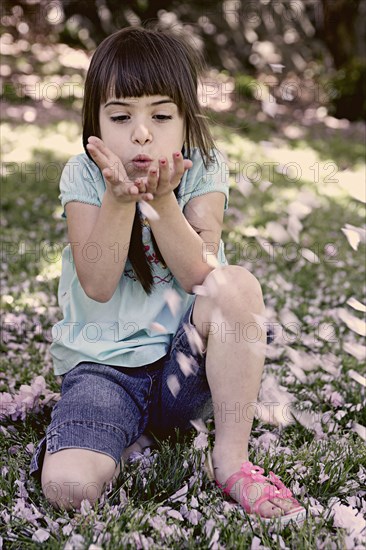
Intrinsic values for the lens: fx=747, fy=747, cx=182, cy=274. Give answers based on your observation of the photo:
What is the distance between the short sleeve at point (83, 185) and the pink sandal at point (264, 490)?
2.41 ft

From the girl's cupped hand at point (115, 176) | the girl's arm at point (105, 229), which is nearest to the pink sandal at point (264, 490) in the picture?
the girl's arm at point (105, 229)

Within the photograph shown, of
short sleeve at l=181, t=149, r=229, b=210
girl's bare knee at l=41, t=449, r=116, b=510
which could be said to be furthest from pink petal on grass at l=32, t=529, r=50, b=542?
short sleeve at l=181, t=149, r=229, b=210

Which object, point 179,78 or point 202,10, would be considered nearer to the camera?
point 179,78

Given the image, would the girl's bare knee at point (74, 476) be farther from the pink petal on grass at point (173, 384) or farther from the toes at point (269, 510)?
the toes at point (269, 510)

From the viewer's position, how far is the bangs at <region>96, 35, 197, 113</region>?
73.7 inches

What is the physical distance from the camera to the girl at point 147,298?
1.73m

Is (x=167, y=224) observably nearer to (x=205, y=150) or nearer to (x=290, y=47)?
(x=205, y=150)

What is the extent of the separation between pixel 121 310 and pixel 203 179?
1.41ft

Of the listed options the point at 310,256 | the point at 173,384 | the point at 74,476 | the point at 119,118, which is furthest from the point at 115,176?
the point at 310,256

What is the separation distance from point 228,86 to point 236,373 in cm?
886

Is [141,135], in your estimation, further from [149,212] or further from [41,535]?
[41,535]

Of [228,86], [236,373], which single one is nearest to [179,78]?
[236,373]

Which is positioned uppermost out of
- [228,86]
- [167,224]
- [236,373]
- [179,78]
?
[179,78]

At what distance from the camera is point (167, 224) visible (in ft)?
6.01
